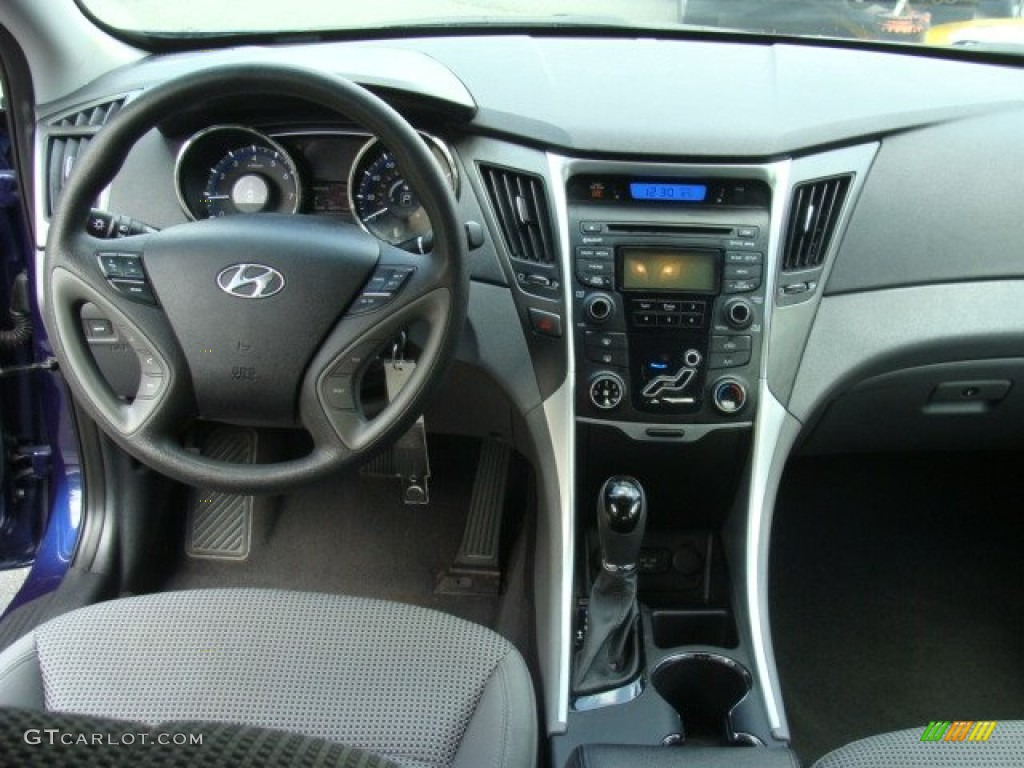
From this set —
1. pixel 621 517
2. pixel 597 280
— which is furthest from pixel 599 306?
pixel 621 517

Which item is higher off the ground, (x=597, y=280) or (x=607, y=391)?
(x=597, y=280)

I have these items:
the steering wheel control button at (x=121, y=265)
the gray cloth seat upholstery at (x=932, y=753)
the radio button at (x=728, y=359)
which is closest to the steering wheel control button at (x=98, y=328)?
the steering wheel control button at (x=121, y=265)

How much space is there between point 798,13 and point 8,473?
1813 millimetres

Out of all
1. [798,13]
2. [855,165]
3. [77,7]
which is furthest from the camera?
[798,13]

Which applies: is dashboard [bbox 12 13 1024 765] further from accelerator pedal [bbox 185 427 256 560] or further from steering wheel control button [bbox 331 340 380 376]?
accelerator pedal [bbox 185 427 256 560]

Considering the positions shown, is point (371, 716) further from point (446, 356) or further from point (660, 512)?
point (660, 512)

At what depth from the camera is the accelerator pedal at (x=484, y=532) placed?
2.19 meters

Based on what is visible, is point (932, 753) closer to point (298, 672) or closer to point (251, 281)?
point (298, 672)

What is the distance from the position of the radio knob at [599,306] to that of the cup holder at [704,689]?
56cm

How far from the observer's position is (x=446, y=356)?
4.17 feet

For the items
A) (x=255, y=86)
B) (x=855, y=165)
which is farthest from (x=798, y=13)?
(x=255, y=86)

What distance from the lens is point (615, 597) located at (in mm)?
1636

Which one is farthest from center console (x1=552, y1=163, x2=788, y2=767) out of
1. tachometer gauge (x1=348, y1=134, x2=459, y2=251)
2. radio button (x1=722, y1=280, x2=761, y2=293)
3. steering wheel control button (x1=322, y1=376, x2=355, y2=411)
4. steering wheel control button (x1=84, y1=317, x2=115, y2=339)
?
steering wheel control button (x1=84, y1=317, x2=115, y2=339)

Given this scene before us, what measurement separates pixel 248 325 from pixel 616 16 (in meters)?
0.97
